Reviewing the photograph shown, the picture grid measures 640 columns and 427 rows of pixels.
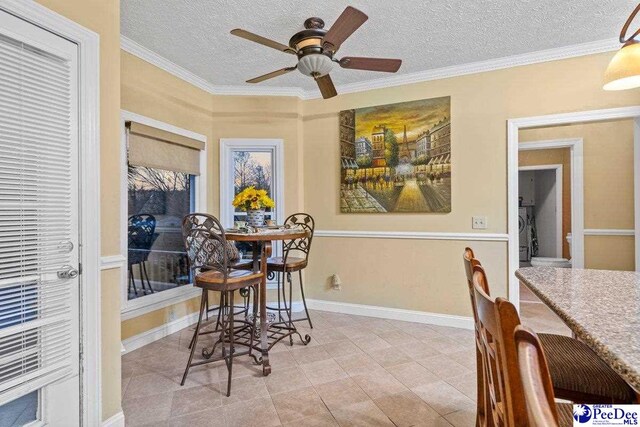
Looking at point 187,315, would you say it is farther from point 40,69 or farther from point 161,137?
point 40,69

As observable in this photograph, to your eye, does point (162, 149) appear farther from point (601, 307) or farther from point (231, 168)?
point (601, 307)

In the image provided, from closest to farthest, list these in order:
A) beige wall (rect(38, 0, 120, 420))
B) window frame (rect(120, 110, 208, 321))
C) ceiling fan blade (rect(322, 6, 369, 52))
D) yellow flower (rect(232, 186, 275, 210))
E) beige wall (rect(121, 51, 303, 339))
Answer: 1. beige wall (rect(38, 0, 120, 420))
2. ceiling fan blade (rect(322, 6, 369, 52))
3. yellow flower (rect(232, 186, 275, 210))
4. window frame (rect(120, 110, 208, 321))
5. beige wall (rect(121, 51, 303, 339))

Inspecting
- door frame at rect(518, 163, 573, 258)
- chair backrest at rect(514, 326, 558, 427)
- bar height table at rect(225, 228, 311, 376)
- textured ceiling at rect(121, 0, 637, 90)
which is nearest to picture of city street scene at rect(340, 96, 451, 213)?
textured ceiling at rect(121, 0, 637, 90)

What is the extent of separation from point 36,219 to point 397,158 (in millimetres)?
3149

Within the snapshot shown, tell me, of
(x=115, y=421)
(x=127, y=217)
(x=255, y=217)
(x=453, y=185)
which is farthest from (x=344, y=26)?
(x=115, y=421)

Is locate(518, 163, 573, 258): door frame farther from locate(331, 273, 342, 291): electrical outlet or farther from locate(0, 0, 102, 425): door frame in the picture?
locate(0, 0, 102, 425): door frame

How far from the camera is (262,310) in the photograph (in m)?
2.54

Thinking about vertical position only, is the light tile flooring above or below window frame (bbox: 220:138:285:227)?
below

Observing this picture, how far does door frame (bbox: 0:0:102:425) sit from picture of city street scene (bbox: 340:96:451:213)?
8.79 ft

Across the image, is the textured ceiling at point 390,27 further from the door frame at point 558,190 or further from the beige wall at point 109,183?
the door frame at point 558,190

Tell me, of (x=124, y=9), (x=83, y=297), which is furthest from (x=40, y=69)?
(x=124, y=9)

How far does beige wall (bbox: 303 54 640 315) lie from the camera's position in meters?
3.09

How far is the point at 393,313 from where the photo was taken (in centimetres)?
366

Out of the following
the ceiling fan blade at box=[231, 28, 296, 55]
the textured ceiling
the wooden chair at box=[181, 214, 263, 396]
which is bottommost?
Answer: the wooden chair at box=[181, 214, 263, 396]
